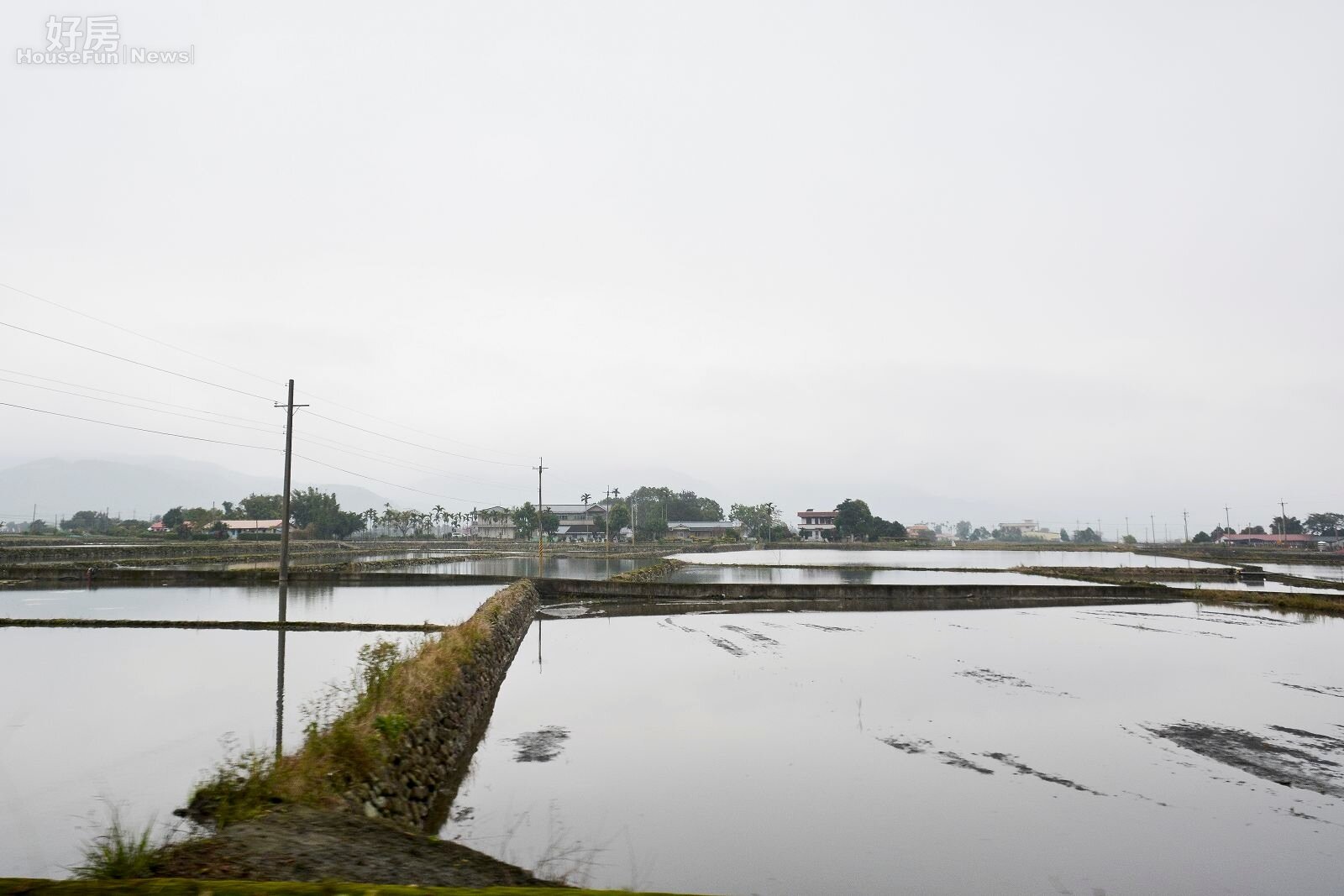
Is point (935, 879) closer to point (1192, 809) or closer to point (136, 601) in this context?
point (1192, 809)

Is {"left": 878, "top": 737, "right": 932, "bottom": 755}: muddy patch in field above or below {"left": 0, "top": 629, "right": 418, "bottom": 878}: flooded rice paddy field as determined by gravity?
below

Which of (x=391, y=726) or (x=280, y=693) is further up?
(x=391, y=726)

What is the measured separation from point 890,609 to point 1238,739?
20527 millimetres

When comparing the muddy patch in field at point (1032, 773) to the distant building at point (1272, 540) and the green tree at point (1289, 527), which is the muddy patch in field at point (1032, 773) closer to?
the distant building at point (1272, 540)

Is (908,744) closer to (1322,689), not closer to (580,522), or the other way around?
(1322,689)

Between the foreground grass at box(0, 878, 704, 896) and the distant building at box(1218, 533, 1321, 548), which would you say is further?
the distant building at box(1218, 533, 1321, 548)

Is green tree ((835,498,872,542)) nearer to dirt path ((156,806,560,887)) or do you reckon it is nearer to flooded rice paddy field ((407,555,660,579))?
flooded rice paddy field ((407,555,660,579))

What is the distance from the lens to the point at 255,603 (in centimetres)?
2872

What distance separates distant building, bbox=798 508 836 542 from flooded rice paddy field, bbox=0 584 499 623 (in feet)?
335

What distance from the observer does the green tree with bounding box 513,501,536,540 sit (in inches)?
4835

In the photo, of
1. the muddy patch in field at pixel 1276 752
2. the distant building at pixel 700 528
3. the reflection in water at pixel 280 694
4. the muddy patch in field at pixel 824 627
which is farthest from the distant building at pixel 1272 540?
the reflection in water at pixel 280 694

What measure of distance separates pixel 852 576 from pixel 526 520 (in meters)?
82.2

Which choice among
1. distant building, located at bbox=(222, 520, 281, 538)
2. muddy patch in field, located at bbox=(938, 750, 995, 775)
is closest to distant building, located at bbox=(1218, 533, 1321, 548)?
muddy patch in field, located at bbox=(938, 750, 995, 775)

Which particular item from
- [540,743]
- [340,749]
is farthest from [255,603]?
[340,749]
